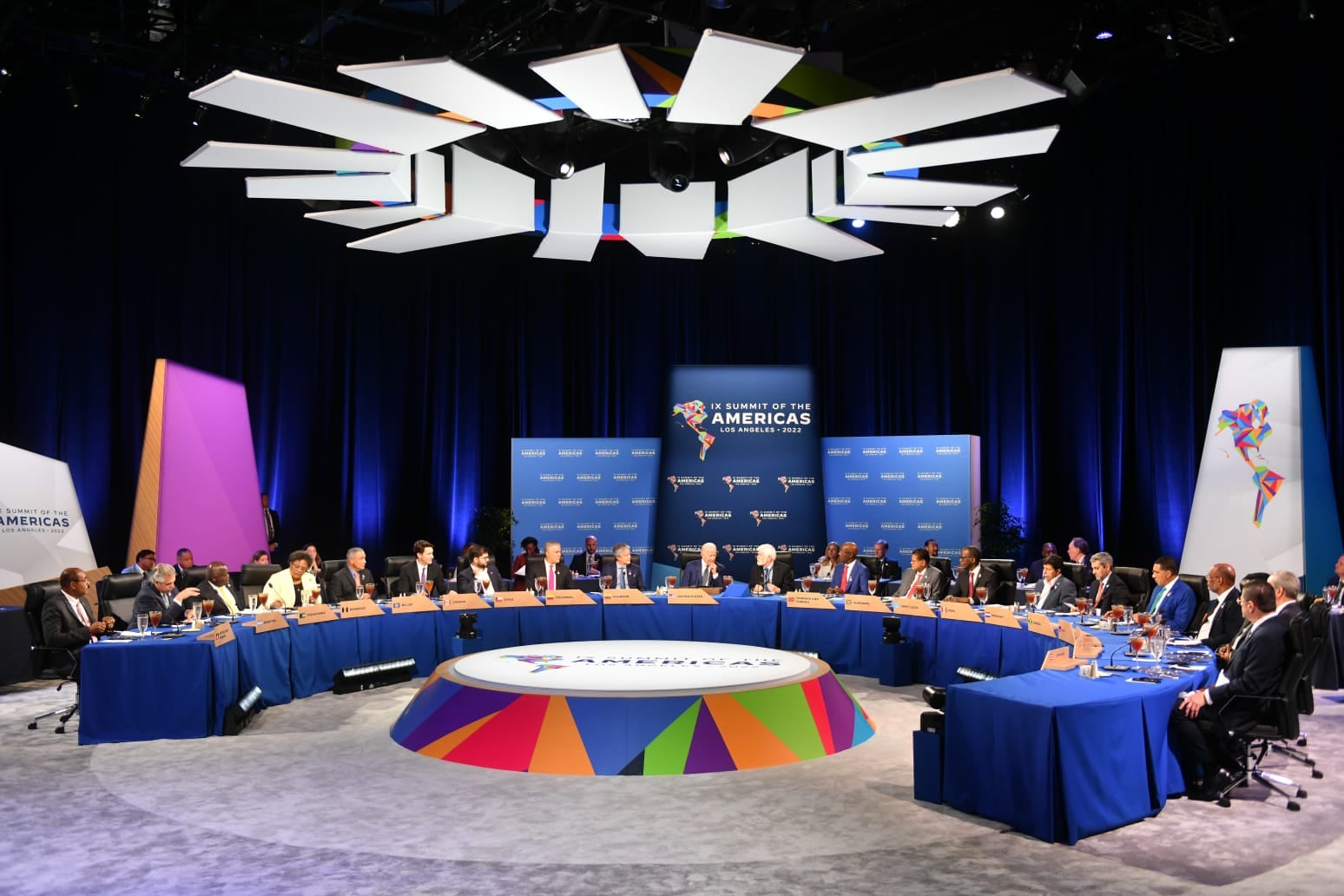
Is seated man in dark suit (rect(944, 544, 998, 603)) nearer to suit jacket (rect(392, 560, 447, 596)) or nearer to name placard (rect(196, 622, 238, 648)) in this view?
suit jacket (rect(392, 560, 447, 596))

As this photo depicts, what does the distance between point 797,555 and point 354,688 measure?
21.4 ft

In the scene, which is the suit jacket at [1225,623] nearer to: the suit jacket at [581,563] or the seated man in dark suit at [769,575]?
the seated man in dark suit at [769,575]

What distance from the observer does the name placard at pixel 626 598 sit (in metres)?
9.55

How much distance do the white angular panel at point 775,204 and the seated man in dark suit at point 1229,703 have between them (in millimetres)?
5828

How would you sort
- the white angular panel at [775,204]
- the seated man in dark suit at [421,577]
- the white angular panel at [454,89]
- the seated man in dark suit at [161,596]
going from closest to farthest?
the white angular panel at [454,89] → the seated man in dark suit at [161,596] → the seated man in dark suit at [421,577] → the white angular panel at [775,204]

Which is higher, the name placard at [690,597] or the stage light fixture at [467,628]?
the name placard at [690,597]

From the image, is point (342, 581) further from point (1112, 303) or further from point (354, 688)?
point (1112, 303)

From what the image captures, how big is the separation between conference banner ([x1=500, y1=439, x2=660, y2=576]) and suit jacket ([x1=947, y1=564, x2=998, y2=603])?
5487 millimetres

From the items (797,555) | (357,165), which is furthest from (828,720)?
(797,555)

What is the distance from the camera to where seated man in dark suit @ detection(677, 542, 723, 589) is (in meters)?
10.3

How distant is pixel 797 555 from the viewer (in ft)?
44.5

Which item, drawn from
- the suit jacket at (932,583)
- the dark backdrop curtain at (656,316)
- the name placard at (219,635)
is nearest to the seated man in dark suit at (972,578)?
the suit jacket at (932,583)

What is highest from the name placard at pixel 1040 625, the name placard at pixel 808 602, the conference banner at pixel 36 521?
the conference banner at pixel 36 521

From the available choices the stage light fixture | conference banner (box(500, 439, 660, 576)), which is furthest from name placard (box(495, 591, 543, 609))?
conference banner (box(500, 439, 660, 576))
